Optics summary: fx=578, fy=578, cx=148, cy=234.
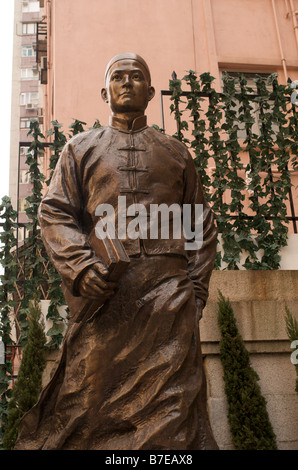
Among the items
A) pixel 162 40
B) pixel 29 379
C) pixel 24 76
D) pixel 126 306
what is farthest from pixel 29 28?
pixel 126 306

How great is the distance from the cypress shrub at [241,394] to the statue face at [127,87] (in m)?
2.15

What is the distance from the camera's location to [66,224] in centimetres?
325

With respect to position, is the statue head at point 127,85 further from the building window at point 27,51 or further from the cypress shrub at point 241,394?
the building window at point 27,51

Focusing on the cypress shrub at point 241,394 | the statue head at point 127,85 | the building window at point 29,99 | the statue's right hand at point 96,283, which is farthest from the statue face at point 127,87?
the building window at point 29,99

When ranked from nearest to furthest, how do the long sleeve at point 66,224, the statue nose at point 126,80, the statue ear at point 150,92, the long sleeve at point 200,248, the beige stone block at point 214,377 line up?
the long sleeve at point 66,224 → the long sleeve at point 200,248 → the statue nose at point 126,80 → the statue ear at point 150,92 → the beige stone block at point 214,377

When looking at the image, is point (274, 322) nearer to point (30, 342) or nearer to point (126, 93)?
point (30, 342)

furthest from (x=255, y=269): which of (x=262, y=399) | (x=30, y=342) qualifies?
(x=30, y=342)

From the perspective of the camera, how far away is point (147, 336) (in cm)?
304

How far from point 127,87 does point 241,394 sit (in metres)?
2.71

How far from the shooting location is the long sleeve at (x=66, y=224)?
303 centimetres

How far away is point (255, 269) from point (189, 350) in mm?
2957

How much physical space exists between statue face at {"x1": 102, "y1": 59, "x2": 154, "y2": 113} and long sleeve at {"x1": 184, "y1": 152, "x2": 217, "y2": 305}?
1.61 ft

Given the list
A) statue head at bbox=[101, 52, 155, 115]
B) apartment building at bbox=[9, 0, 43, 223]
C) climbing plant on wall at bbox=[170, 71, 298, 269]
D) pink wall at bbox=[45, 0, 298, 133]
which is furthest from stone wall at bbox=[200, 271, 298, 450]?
apartment building at bbox=[9, 0, 43, 223]

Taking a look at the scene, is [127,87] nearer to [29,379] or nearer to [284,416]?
[29,379]
